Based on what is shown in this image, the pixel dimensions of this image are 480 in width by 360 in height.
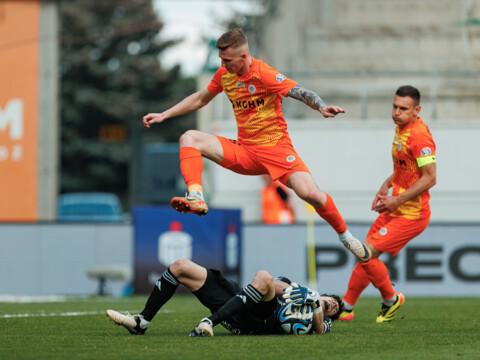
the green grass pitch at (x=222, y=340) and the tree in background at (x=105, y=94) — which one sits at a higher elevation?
the tree in background at (x=105, y=94)

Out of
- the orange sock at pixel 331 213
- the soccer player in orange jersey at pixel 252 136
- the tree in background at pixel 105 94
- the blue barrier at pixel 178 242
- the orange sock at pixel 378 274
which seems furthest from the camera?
the tree in background at pixel 105 94

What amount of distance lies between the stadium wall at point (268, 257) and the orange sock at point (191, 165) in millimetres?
7571

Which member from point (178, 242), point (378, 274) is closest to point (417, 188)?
point (378, 274)

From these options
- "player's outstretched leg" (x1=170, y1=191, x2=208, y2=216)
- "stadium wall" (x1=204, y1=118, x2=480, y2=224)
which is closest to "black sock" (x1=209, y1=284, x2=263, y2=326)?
"player's outstretched leg" (x1=170, y1=191, x2=208, y2=216)

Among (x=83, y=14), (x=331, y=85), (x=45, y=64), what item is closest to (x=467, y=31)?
(x=331, y=85)

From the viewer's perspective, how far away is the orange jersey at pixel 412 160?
27.6ft

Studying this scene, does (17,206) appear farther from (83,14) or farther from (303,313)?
(83,14)

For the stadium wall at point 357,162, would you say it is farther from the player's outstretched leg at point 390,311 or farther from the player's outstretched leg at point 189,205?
the player's outstretched leg at point 189,205

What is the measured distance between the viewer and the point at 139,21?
1940 inches

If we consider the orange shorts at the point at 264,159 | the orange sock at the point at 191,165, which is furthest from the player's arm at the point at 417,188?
the orange sock at the point at 191,165

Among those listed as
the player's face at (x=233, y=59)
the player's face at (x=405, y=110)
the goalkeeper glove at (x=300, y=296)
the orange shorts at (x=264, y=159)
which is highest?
the player's face at (x=233, y=59)

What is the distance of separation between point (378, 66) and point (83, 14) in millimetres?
28412

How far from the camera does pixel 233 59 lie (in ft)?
26.0

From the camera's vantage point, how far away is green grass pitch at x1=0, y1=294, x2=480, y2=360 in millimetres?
6203
